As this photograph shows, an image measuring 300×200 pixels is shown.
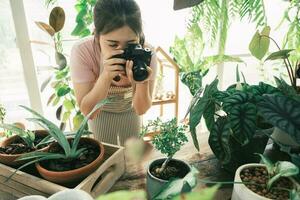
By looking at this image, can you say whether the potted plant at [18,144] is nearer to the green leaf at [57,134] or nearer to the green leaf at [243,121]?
the green leaf at [57,134]

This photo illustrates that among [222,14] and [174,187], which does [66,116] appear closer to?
[222,14]

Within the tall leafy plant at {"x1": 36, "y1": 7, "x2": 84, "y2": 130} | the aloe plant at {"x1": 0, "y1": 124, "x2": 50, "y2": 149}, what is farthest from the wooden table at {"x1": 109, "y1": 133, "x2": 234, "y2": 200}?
the tall leafy plant at {"x1": 36, "y1": 7, "x2": 84, "y2": 130}

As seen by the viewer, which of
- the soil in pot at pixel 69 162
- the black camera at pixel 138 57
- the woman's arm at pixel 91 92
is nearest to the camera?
the soil in pot at pixel 69 162

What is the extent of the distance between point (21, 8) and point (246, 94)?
4.12 feet

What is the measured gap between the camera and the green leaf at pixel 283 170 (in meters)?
0.44

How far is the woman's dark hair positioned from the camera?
33.8 inches

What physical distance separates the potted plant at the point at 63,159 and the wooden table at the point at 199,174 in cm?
10

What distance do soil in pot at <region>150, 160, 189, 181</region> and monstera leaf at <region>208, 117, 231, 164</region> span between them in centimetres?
9

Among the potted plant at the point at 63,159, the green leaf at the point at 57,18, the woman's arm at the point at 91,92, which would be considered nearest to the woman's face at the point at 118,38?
the woman's arm at the point at 91,92

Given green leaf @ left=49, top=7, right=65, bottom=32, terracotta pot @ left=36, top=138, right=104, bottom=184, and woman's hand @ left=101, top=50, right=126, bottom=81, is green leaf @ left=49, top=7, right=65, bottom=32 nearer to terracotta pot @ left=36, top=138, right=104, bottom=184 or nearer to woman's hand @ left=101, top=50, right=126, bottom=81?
woman's hand @ left=101, top=50, right=126, bottom=81

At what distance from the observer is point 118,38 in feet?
2.84

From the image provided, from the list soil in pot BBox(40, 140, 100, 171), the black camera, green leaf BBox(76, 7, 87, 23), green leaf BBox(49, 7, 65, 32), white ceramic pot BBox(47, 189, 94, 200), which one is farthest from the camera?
green leaf BBox(76, 7, 87, 23)

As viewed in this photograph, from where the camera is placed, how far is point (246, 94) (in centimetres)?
60

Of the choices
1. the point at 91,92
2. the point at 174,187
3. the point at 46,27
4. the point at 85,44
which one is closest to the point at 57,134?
the point at 174,187
